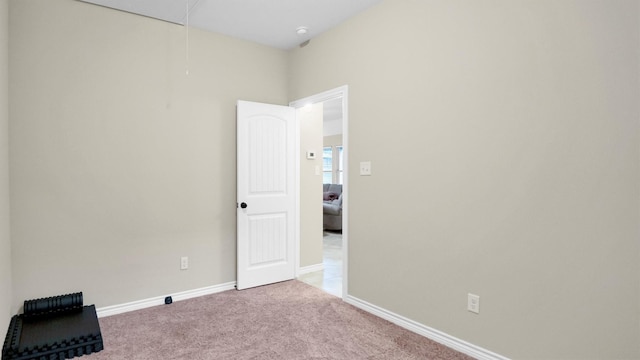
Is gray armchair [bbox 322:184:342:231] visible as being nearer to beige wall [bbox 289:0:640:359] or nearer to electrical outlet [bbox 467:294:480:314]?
beige wall [bbox 289:0:640:359]

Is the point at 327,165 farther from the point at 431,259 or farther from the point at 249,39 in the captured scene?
the point at 431,259

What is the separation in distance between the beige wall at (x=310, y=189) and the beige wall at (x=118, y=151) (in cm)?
86

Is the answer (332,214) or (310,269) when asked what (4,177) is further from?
(332,214)

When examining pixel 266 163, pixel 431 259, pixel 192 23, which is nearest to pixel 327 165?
pixel 266 163

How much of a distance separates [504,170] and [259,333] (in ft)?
6.70

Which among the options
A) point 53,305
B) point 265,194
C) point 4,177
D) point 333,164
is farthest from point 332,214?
point 4,177

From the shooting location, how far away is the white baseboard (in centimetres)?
225

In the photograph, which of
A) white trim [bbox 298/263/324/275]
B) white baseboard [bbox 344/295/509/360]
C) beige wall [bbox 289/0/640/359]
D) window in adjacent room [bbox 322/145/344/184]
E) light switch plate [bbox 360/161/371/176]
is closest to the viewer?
beige wall [bbox 289/0/640/359]

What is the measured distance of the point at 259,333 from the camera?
8.65ft

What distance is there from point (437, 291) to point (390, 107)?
4.77 feet

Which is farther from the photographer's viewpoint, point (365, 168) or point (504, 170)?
point (365, 168)

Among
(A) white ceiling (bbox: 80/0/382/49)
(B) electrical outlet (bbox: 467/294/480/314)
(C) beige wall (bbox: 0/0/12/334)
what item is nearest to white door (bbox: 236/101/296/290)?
(A) white ceiling (bbox: 80/0/382/49)

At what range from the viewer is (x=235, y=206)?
12.2 ft

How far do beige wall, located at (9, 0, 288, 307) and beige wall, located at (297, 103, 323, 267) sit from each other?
856 mm
